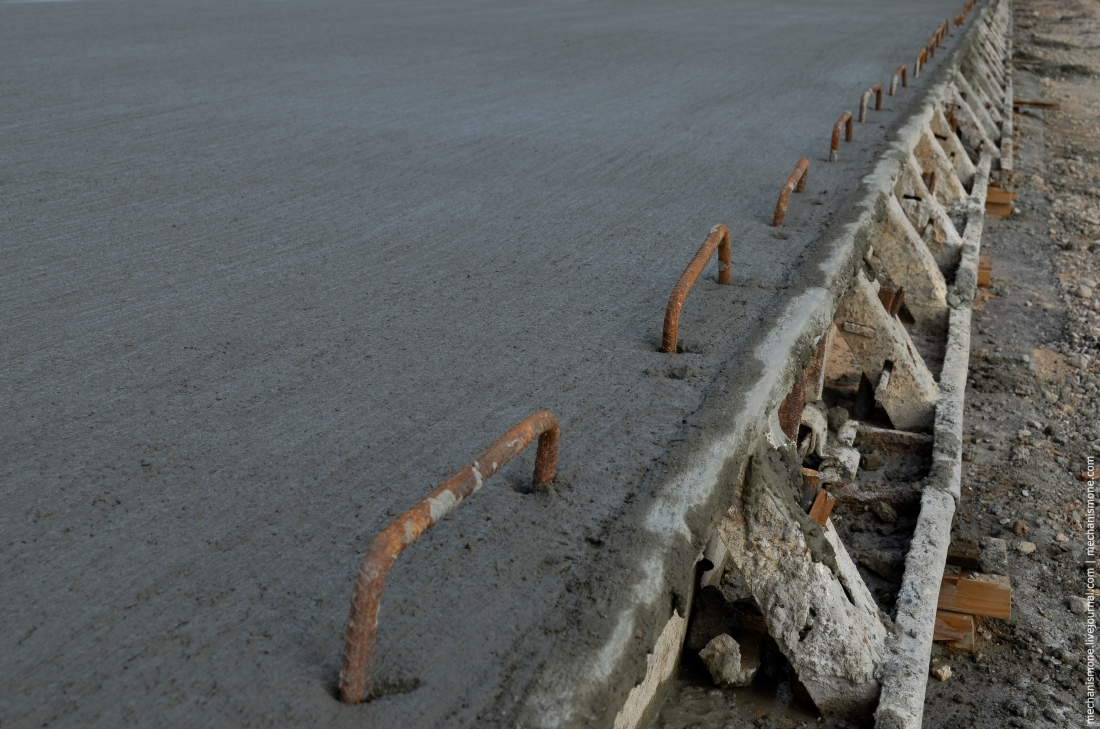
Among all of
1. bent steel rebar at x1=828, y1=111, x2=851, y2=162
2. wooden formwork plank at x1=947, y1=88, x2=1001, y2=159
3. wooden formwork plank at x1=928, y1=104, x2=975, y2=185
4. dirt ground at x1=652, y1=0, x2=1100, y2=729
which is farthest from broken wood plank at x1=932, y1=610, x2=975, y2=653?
wooden formwork plank at x1=947, y1=88, x2=1001, y2=159

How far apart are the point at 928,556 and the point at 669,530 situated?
1776mm

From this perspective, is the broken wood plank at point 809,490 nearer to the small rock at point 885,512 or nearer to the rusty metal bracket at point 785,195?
the small rock at point 885,512

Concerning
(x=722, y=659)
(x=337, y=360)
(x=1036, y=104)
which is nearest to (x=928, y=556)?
(x=722, y=659)

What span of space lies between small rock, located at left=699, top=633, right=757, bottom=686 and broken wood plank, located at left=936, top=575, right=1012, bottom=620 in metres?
1.29

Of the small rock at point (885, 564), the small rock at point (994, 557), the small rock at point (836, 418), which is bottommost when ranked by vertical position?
the small rock at point (994, 557)

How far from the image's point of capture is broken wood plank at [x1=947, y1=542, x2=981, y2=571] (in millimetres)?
4629

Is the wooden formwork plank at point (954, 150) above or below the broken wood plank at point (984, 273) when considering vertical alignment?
above

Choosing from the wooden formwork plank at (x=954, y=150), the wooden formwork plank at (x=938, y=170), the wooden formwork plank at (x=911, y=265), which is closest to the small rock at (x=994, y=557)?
the wooden formwork plank at (x=911, y=265)

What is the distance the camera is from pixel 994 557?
15.3 feet

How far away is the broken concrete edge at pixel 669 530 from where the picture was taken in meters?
2.40

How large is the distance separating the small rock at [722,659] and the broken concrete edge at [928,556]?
0.49 m

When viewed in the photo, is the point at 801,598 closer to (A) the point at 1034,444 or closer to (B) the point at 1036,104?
(A) the point at 1034,444

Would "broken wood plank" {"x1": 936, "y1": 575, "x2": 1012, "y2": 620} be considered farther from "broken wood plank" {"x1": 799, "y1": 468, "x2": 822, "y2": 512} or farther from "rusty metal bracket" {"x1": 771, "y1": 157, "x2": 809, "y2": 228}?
"rusty metal bracket" {"x1": 771, "y1": 157, "x2": 809, "y2": 228}

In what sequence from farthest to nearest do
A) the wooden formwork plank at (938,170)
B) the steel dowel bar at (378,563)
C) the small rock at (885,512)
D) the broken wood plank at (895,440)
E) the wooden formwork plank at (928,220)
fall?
the wooden formwork plank at (938,170), the wooden formwork plank at (928,220), the broken wood plank at (895,440), the small rock at (885,512), the steel dowel bar at (378,563)
